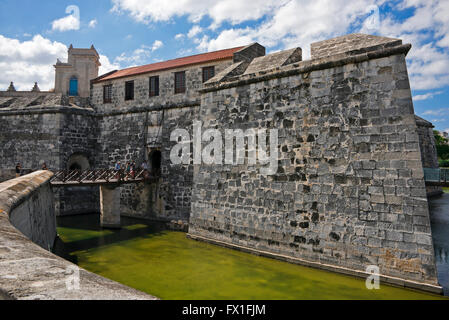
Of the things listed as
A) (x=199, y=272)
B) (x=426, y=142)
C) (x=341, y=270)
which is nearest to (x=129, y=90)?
(x=199, y=272)

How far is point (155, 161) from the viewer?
17000 millimetres

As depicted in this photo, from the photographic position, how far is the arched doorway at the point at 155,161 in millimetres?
16075

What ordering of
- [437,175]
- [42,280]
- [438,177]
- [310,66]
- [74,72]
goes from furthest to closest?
[74,72] < [437,175] < [438,177] < [310,66] < [42,280]

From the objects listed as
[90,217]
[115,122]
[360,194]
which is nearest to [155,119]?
[115,122]

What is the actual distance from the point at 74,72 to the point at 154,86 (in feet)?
71.5

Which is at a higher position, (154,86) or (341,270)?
(154,86)

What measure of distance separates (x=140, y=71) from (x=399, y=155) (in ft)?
46.9

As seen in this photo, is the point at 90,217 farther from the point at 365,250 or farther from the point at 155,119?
the point at 365,250

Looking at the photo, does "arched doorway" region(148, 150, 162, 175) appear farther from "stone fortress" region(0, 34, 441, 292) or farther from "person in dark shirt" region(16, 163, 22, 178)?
"person in dark shirt" region(16, 163, 22, 178)

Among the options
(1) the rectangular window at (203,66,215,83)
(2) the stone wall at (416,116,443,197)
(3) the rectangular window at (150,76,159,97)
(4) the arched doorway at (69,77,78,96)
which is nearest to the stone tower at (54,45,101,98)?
(4) the arched doorway at (69,77,78,96)

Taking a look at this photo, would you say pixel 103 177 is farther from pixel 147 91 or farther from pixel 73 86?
pixel 73 86

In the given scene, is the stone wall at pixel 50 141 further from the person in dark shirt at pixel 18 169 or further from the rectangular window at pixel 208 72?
the rectangular window at pixel 208 72

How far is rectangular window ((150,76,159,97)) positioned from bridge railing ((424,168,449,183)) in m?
13.6

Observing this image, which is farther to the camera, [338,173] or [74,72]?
[74,72]
